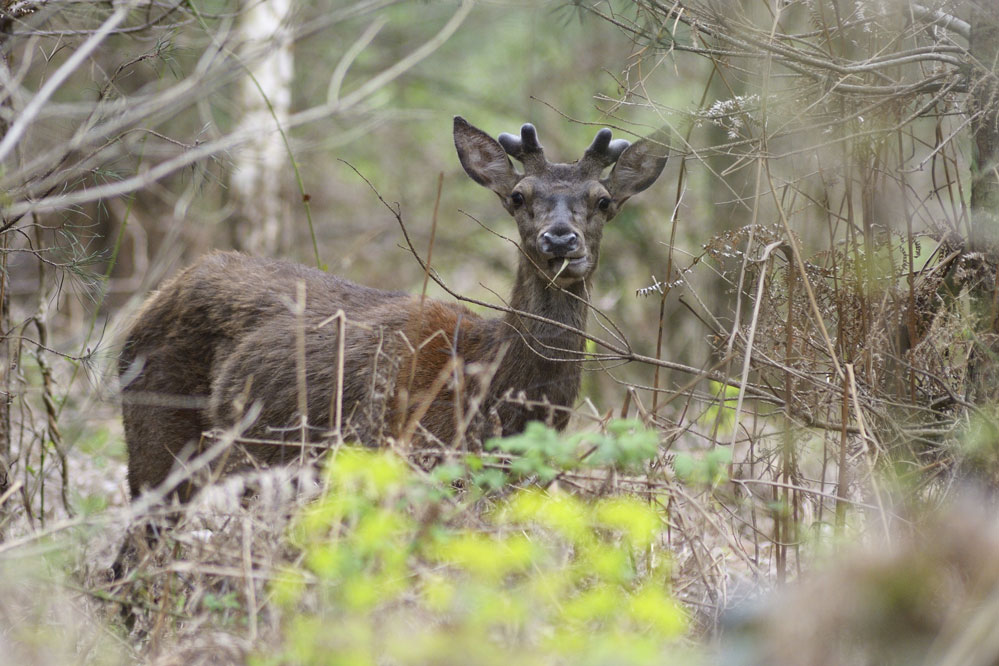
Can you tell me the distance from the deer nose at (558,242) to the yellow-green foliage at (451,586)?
263 centimetres

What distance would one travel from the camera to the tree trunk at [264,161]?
10.6 m

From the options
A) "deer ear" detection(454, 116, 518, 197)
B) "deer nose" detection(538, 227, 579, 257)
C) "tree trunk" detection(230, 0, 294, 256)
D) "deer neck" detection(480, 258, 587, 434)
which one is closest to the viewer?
"deer neck" detection(480, 258, 587, 434)

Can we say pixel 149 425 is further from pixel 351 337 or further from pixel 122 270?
pixel 122 270

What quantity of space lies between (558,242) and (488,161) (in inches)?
51.8

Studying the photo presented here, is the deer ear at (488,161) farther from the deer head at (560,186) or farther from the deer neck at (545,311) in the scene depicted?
the deer neck at (545,311)

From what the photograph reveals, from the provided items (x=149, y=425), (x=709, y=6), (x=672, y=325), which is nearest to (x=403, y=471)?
(x=709, y=6)

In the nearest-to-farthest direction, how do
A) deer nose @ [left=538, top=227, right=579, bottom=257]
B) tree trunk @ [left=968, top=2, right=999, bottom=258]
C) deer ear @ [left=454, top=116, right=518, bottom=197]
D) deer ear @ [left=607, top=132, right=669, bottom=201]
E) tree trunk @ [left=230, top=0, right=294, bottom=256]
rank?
tree trunk @ [left=968, top=2, right=999, bottom=258] → deer nose @ [left=538, top=227, right=579, bottom=257] → deer ear @ [left=607, top=132, right=669, bottom=201] → deer ear @ [left=454, top=116, right=518, bottom=197] → tree trunk @ [left=230, top=0, right=294, bottom=256]

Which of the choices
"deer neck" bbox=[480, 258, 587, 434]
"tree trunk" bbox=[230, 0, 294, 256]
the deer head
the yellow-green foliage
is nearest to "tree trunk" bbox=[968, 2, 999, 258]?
the deer head

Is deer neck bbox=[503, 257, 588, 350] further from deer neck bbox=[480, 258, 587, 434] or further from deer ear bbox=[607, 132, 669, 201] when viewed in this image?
deer ear bbox=[607, 132, 669, 201]

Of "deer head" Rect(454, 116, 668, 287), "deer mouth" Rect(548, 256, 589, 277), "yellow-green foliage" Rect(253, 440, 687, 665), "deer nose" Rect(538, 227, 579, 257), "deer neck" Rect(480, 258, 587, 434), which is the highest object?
"deer head" Rect(454, 116, 668, 287)

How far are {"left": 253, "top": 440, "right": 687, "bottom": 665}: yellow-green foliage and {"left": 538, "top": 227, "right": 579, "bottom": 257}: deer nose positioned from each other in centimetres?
263

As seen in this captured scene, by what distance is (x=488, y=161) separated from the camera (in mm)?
7199

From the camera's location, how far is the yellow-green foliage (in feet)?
9.60

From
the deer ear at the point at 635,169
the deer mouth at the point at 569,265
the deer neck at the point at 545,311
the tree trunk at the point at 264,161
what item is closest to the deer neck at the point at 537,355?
the deer neck at the point at 545,311
